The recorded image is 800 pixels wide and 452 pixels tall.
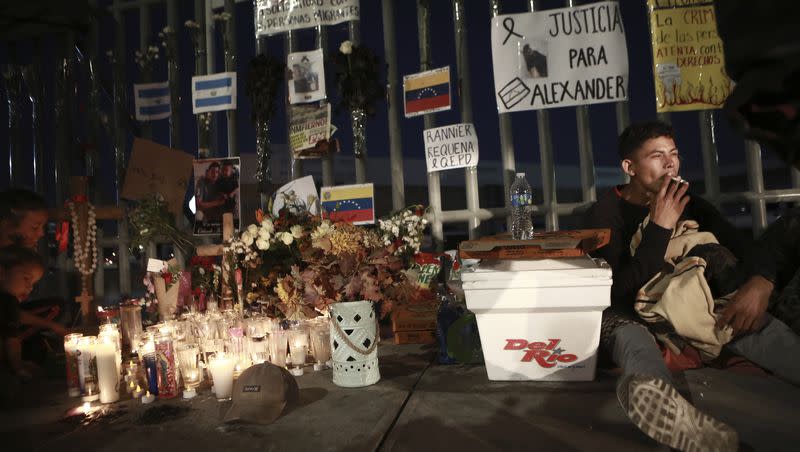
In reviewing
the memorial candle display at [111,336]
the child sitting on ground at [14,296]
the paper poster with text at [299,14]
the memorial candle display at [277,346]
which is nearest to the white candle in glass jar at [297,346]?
the memorial candle display at [277,346]

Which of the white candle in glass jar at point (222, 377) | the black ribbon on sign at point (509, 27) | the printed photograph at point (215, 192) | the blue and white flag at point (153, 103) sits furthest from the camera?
the blue and white flag at point (153, 103)

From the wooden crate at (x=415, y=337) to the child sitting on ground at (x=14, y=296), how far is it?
178 cm

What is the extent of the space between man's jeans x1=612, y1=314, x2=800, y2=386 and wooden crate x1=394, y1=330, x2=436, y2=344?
3.49 ft

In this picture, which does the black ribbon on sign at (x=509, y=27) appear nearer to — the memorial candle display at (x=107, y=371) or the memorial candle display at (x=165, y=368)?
the memorial candle display at (x=165, y=368)

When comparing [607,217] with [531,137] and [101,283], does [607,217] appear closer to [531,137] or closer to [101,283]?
[531,137]

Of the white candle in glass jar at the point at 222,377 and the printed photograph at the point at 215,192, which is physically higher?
the printed photograph at the point at 215,192

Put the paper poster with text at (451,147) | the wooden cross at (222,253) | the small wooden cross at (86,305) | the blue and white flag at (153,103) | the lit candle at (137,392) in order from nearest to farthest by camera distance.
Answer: the lit candle at (137,392) → the wooden cross at (222,253) → the small wooden cross at (86,305) → the paper poster with text at (451,147) → the blue and white flag at (153,103)

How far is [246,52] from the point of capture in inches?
171

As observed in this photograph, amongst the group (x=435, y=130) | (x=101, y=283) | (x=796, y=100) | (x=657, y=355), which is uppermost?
(x=435, y=130)

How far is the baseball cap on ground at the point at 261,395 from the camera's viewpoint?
1747 millimetres

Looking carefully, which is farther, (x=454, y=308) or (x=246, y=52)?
(x=246, y=52)

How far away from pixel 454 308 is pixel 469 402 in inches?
24.2

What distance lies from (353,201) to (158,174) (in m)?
1.61

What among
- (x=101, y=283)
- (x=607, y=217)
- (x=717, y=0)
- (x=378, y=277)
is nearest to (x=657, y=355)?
(x=607, y=217)
